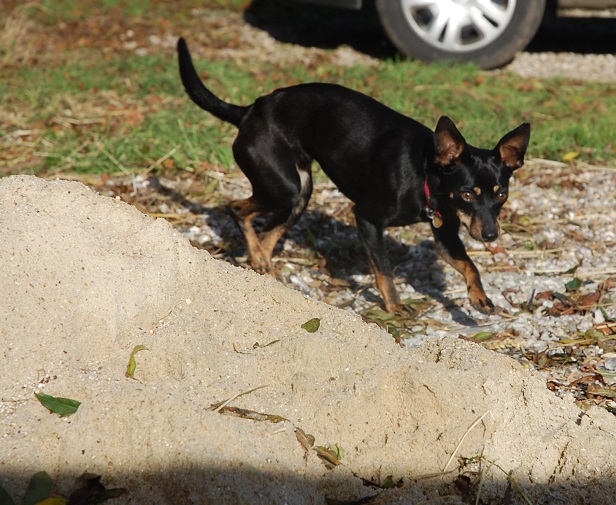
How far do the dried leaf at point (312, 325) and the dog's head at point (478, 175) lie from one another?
1383 millimetres

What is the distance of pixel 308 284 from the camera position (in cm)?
548

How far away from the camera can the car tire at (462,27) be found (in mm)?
9367

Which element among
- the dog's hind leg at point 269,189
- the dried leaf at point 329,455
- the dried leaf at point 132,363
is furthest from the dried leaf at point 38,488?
the dog's hind leg at point 269,189

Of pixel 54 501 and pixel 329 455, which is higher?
pixel 329 455

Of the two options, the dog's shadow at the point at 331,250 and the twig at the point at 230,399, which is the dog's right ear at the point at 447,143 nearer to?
the dog's shadow at the point at 331,250

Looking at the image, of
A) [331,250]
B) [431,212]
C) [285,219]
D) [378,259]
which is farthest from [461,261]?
[285,219]

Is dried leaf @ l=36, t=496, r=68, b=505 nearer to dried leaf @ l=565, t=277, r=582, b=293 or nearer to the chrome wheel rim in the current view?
dried leaf @ l=565, t=277, r=582, b=293

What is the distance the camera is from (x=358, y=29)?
1162cm

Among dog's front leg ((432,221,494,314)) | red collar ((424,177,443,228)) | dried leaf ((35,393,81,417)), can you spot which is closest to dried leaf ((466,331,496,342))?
dog's front leg ((432,221,494,314))

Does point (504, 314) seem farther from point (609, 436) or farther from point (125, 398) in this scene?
point (125, 398)

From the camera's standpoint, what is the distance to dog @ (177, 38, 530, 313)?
4.77m

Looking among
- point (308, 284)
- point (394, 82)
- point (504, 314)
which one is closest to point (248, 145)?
point (308, 284)

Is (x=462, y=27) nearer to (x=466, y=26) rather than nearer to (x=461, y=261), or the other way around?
(x=466, y=26)

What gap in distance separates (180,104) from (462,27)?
131 inches
